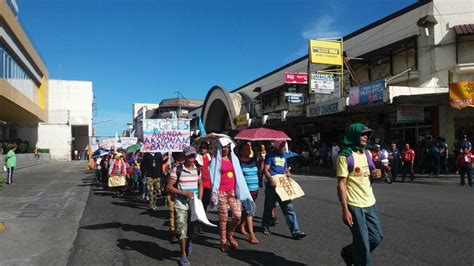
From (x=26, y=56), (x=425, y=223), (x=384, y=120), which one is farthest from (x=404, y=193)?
(x=26, y=56)

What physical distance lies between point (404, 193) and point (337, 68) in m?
14.8

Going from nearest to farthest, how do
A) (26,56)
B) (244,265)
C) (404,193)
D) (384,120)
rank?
1. (244,265)
2. (404,193)
3. (384,120)
4. (26,56)

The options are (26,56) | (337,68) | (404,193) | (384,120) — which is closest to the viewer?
(404,193)

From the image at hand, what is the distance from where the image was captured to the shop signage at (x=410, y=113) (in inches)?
822

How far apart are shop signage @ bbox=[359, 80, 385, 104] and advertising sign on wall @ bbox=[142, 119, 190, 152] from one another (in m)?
12.1

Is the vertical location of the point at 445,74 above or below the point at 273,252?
above

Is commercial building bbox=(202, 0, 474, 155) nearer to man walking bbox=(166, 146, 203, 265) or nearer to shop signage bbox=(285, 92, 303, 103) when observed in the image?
shop signage bbox=(285, 92, 303, 103)

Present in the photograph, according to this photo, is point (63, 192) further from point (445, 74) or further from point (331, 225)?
point (445, 74)

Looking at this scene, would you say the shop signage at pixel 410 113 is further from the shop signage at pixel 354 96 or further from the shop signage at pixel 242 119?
the shop signage at pixel 242 119

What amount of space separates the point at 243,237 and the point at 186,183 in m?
1.97

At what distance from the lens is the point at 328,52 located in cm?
2573

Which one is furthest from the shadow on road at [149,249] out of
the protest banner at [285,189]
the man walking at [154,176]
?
the man walking at [154,176]

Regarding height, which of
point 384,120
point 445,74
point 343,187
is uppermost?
point 445,74

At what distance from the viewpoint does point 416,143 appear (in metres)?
22.7
